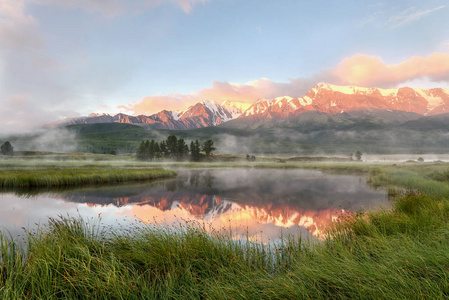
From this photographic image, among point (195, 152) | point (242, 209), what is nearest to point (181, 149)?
point (195, 152)

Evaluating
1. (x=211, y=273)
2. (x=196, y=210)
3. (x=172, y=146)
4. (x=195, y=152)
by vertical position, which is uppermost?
(x=172, y=146)

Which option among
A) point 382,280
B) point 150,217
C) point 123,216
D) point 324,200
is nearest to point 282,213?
point 324,200

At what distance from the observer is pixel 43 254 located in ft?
18.3

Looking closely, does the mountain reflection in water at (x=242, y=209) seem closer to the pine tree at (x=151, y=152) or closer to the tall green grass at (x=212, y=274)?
the tall green grass at (x=212, y=274)

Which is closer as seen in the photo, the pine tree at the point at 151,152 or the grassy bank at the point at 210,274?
the grassy bank at the point at 210,274

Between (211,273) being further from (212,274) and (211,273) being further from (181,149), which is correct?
(181,149)

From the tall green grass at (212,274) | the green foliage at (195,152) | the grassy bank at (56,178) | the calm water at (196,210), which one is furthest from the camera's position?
the green foliage at (195,152)

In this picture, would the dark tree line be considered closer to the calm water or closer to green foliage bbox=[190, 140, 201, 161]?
green foliage bbox=[190, 140, 201, 161]

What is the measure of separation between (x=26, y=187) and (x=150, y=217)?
2103 cm

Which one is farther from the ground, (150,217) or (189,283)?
(189,283)

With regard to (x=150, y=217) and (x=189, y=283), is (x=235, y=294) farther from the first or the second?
(x=150, y=217)

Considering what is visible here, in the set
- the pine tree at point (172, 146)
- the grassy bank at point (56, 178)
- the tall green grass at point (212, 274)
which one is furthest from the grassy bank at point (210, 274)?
the pine tree at point (172, 146)

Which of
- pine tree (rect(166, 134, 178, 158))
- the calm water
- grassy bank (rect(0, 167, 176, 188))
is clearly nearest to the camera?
the calm water

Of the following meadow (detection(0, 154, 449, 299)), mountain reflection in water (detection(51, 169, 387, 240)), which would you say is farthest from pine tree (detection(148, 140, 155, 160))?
meadow (detection(0, 154, 449, 299))
